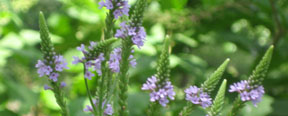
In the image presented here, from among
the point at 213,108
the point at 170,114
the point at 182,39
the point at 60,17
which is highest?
the point at 60,17

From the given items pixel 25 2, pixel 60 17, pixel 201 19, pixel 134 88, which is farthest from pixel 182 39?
pixel 25 2

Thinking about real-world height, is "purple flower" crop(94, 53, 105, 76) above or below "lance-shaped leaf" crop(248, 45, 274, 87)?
below

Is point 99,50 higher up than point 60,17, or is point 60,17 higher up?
point 60,17

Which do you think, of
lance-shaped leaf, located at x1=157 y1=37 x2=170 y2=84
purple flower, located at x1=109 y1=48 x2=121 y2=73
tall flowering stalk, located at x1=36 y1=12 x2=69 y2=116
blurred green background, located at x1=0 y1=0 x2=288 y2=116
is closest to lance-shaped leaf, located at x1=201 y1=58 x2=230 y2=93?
lance-shaped leaf, located at x1=157 y1=37 x2=170 y2=84

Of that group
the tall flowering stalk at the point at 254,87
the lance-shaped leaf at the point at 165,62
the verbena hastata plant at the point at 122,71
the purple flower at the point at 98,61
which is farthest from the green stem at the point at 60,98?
the tall flowering stalk at the point at 254,87

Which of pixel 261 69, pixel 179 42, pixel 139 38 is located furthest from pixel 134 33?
pixel 179 42

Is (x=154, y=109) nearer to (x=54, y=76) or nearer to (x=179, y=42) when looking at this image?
(x=54, y=76)

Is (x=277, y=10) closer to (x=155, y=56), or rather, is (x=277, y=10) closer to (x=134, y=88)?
(x=155, y=56)

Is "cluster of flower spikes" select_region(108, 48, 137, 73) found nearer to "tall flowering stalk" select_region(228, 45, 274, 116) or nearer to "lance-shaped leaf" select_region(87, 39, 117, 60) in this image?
"lance-shaped leaf" select_region(87, 39, 117, 60)
